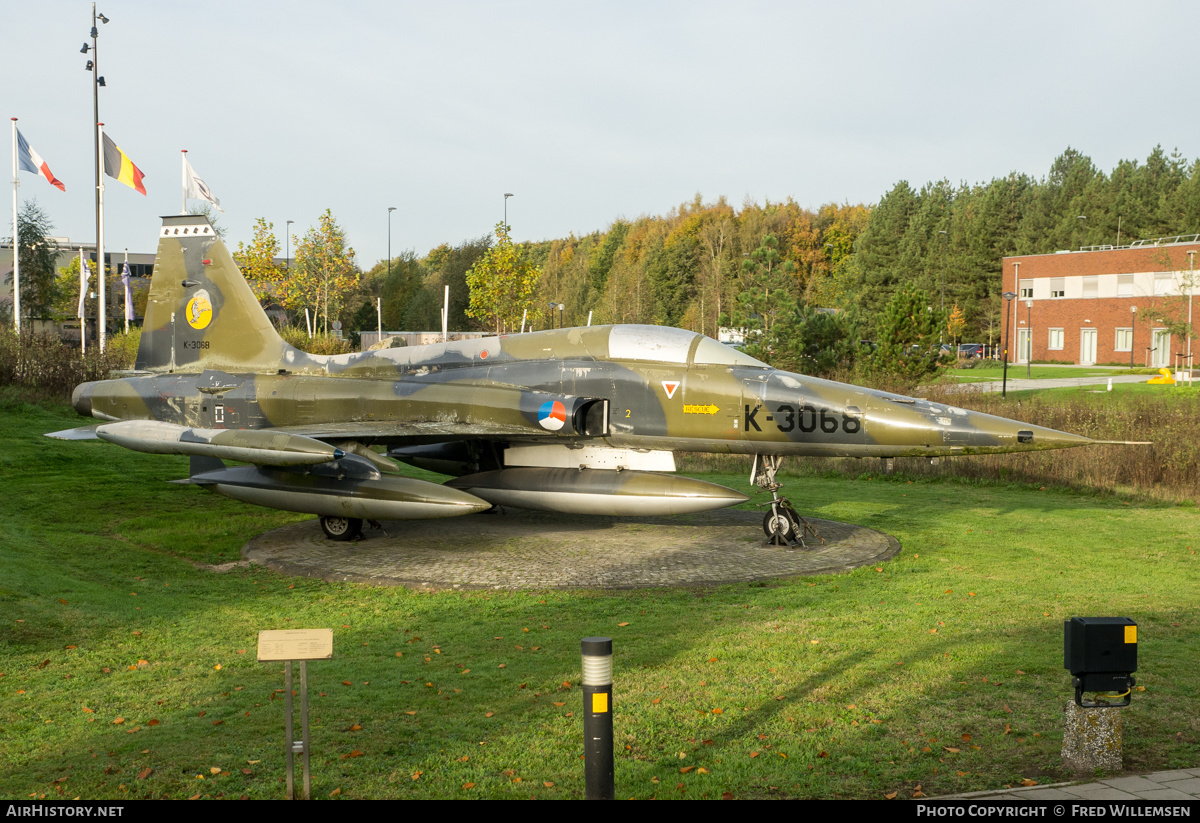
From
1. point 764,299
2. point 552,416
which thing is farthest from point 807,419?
point 764,299

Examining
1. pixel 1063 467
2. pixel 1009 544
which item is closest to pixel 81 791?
pixel 1009 544

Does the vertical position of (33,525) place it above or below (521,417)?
below

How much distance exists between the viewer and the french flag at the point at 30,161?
30953 mm

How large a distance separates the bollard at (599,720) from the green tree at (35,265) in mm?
68551

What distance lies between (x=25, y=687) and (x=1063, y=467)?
20.4 m

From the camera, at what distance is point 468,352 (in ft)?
47.2

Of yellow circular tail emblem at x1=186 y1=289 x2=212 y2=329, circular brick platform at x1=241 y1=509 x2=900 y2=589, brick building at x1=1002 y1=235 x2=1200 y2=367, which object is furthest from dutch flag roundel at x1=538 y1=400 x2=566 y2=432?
brick building at x1=1002 y1=235 x2=1200 y2=367

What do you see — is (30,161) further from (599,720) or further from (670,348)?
(599,720)

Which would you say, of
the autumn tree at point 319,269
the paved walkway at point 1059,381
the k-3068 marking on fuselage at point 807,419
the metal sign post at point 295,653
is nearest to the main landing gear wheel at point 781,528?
the k-3068 marking on fuselage at point 807,419

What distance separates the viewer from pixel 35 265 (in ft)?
208

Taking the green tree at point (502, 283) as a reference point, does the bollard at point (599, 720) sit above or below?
below

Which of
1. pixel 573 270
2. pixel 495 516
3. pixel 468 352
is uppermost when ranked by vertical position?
pixel 573 270

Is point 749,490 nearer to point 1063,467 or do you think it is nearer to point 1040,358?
point 1063,467

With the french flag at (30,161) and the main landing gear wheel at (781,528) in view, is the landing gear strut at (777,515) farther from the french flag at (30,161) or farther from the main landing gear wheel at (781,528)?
the french flag at (30,161)
